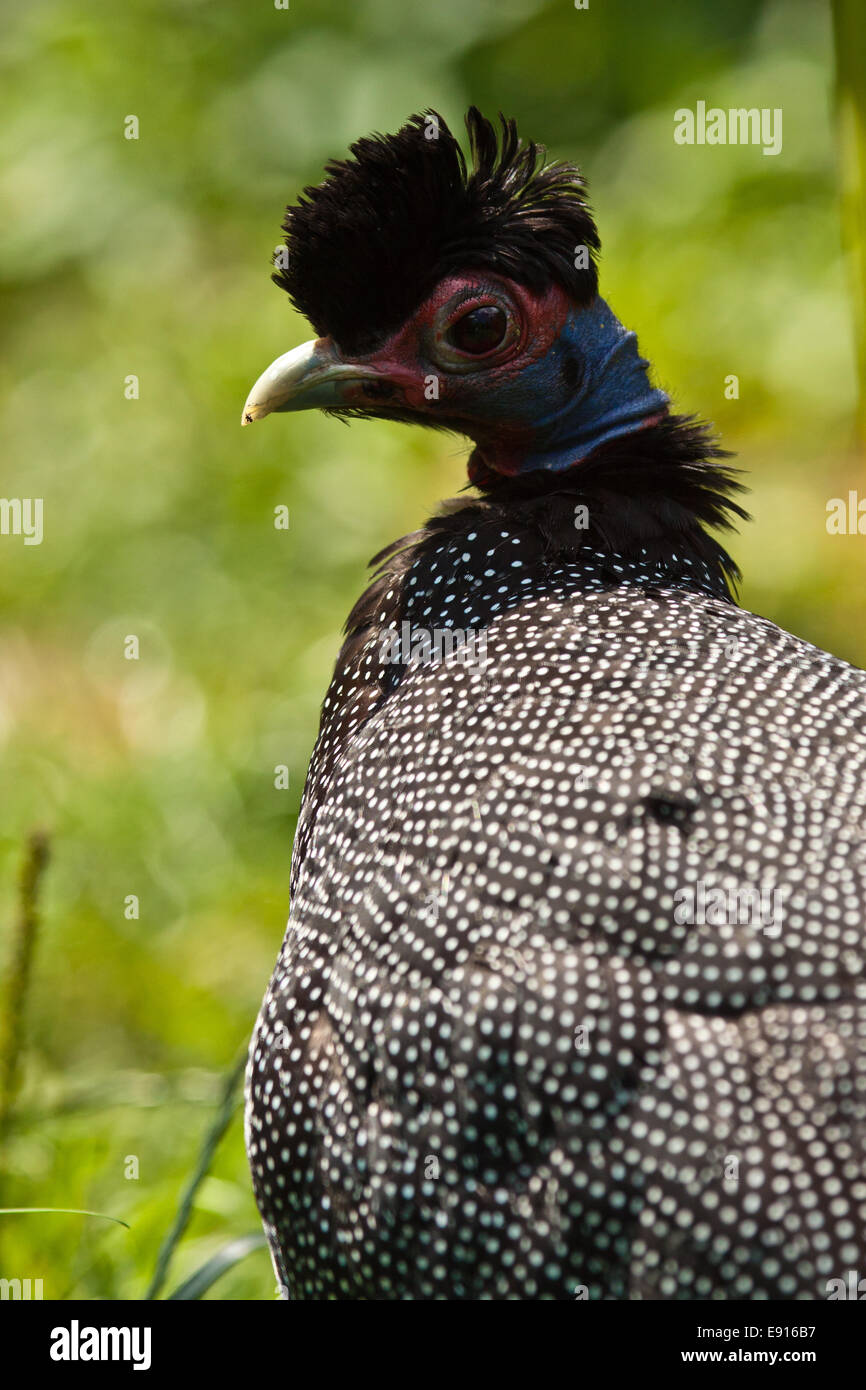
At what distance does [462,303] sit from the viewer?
277cm

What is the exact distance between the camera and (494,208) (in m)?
2.72

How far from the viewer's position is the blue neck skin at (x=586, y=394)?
2.86 metres

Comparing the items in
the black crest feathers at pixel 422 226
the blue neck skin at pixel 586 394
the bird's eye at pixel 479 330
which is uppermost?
the black crest feathers at pixel 422 226

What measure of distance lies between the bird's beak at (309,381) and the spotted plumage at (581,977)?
1.56ft

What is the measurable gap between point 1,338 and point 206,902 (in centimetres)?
387

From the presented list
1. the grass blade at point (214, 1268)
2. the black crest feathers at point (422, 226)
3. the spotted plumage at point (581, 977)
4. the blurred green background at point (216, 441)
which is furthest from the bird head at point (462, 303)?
the grass blade at point (214, 1268)

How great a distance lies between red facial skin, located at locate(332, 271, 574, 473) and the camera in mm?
2773

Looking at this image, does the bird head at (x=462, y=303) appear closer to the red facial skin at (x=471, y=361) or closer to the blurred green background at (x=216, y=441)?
the red facial skin at (x=471, y=361)

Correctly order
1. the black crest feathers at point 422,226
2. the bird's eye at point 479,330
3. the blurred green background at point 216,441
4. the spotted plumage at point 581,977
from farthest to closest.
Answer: the blurred green background at point 216,441 < the bird's eye at point 479,330 < the black crest feathers at point 422,226 < the spotted plumage at point 581,977

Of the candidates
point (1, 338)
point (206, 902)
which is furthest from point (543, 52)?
point (206, 902)

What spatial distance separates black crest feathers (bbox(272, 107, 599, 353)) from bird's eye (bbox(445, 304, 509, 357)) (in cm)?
7

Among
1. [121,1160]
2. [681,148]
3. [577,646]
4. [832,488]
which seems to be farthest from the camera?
[681,148]

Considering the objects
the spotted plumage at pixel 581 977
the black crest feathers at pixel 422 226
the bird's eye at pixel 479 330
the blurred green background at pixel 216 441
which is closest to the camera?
the spotted plumage at pixel 581 977

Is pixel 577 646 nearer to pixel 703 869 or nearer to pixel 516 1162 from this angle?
pixel 703 869
